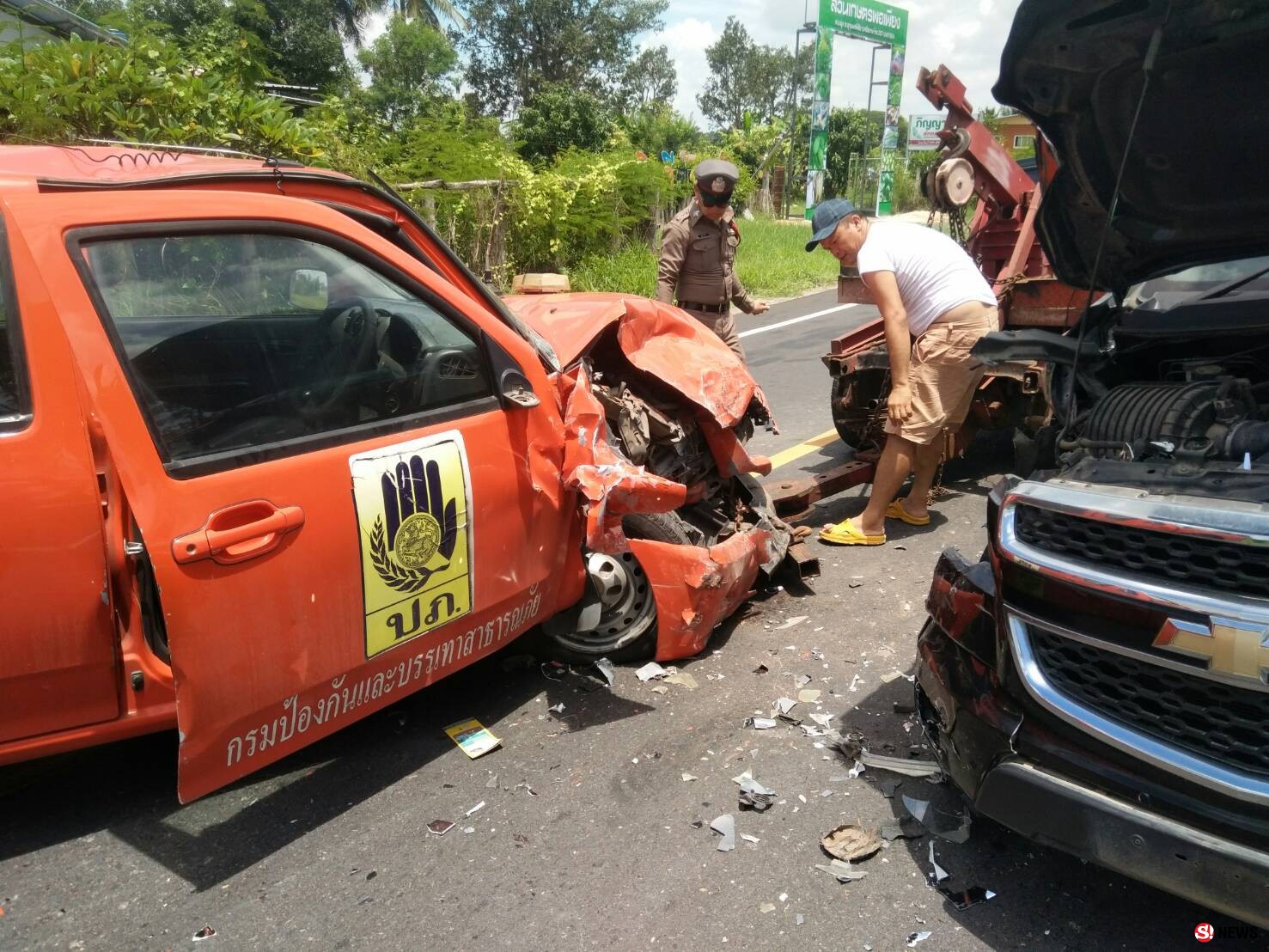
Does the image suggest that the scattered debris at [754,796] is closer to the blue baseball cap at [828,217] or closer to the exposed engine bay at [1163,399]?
the exposed engine bay at [1163,399]

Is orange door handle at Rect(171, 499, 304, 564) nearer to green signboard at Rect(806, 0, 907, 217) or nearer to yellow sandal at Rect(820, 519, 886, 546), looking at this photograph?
yellow sandal at Rect(820, 519, 886, 546)

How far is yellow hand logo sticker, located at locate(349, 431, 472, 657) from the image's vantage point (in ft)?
8.02

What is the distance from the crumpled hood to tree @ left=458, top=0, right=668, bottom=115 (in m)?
37.2

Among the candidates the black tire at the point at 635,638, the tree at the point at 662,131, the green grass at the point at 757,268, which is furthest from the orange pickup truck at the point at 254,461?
the tree at the point at 662,131

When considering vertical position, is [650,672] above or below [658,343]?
below

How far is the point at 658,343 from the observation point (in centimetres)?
380

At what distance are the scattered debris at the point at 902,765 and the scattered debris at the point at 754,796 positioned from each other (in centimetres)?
34

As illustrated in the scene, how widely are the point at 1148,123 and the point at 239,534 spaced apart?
112 inches

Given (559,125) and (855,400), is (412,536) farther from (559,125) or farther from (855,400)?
(559,125)

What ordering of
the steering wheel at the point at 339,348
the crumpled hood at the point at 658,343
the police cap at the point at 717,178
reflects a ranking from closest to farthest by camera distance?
the steering wheel at the point at 339,348, the crumpled hood at the point at 658,343, the police cap at the point at 717,178

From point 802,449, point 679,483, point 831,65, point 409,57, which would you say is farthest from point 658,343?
point 409,57

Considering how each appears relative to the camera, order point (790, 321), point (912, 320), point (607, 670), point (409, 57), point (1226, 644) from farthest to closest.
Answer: point (409, 57)
point (790, 321)
point (912, 320)
point (607, 670)
point (1226, 644)

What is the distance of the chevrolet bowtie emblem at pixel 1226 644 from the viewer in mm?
1678

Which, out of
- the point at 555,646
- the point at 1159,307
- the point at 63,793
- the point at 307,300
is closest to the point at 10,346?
the point at 307,300
